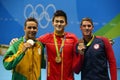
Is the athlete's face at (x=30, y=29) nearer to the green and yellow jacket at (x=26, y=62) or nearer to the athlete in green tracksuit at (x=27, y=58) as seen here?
the athlete in green tracksuit at (x=27, y=58)

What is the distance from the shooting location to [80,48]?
3.69 meters

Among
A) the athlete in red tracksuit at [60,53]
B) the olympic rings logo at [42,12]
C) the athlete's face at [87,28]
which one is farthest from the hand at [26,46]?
the olympic rings logo at [42,12]

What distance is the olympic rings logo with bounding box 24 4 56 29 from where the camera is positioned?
1085 cm

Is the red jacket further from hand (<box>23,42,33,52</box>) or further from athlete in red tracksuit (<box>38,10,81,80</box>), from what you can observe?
hand (<box>23,42,33,52</box>)

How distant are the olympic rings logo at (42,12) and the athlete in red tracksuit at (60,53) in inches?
267

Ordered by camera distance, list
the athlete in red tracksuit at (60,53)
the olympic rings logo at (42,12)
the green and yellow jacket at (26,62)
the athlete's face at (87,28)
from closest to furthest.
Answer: the green and yellow jacket at (26,62), the athlete's face at (87,28), the athlete in red tracksuit at (60,53), the olympic rings logo at (42,12)

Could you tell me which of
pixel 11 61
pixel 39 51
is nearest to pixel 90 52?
pixel 39 51

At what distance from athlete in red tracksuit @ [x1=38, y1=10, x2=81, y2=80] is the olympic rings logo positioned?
22.3 feet

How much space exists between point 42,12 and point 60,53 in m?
7.34

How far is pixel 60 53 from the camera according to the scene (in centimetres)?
391

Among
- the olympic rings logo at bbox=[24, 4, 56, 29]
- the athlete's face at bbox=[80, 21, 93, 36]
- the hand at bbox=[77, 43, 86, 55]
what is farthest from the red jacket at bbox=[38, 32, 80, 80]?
the olympic rings logo at bbox=[24, 4, 56, 29]

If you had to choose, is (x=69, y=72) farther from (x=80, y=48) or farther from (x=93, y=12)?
(x=93, y=12)

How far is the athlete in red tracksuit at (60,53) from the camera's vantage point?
390 centimetres

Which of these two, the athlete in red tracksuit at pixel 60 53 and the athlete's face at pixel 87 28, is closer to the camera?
the athlete's face at pixel 87 28
